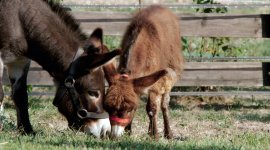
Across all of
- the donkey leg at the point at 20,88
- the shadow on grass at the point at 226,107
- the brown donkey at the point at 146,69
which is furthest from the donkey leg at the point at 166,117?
the shadow on grass at the point at 226,107

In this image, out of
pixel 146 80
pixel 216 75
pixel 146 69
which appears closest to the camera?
pixel 146 80

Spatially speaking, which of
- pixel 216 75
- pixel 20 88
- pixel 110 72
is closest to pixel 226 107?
pixel 216 75

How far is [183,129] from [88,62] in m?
2.51

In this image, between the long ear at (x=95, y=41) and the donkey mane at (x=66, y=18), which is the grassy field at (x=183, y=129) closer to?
the long ear at (x=95, y=41)

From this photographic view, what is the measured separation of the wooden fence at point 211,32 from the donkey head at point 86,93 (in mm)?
4024

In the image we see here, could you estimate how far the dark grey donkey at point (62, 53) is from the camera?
8680mm

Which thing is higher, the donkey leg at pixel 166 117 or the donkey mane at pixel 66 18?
the donkey mane at pixel 66 18

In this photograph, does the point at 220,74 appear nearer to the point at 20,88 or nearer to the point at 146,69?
the point at 146,69

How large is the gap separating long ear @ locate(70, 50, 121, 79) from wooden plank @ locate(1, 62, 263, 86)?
4.27m

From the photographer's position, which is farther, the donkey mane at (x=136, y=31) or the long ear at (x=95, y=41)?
the donkey mane at (x=136, y=31)

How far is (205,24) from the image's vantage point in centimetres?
1278

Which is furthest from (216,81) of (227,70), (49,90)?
(49,90)

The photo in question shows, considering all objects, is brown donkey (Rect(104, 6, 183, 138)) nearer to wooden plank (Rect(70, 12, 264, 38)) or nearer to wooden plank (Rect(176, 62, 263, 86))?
wooden plank (Rect(70, 12, 264, 38))

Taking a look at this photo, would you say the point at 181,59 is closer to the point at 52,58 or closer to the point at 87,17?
the point at 52,58
